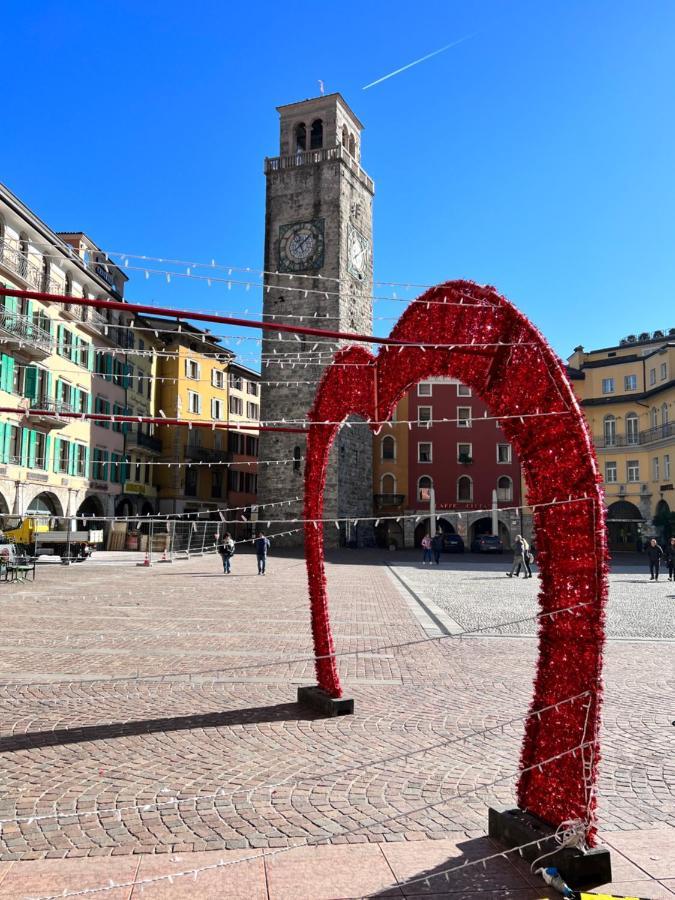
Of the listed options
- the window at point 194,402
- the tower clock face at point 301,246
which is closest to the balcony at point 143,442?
the window at point 194,402

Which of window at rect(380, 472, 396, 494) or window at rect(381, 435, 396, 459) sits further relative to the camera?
window at rect(381, 435, 396, 459)

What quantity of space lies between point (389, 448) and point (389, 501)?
12.2ft

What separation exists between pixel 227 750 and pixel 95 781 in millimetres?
1056

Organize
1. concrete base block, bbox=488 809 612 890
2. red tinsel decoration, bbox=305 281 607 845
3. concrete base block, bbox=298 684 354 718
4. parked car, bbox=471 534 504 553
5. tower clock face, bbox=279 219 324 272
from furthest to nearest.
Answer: tower clock face, bbox=279 219 324 272 → parked car, bbox=471 534 504 553 → concrete base block, bbox=298 684 354 718 → red tinsel decoration, bbox=305 281 607 845 → concrete base block, bbox=488 809 612 890

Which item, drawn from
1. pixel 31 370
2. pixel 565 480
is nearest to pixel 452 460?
pixel 31 370

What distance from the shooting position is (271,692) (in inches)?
296

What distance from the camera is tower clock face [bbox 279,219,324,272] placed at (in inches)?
1810

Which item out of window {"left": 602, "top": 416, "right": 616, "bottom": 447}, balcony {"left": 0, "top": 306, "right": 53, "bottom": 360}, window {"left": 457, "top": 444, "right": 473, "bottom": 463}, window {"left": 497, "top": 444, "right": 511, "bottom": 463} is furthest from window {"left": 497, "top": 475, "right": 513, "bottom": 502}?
balcony {"left": 0, "top": 306, "right": 53, "bottom": 360}

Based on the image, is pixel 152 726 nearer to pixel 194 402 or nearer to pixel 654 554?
pixel 654 554

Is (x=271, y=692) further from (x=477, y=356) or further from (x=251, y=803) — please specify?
(x=477, y=356)

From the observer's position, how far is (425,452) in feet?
162

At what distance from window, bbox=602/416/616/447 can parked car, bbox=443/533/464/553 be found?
1156cm

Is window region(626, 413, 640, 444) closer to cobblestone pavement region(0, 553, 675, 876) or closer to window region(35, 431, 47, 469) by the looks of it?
window region(35, 431, 47, 469)

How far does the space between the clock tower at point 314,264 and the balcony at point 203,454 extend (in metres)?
5.00
